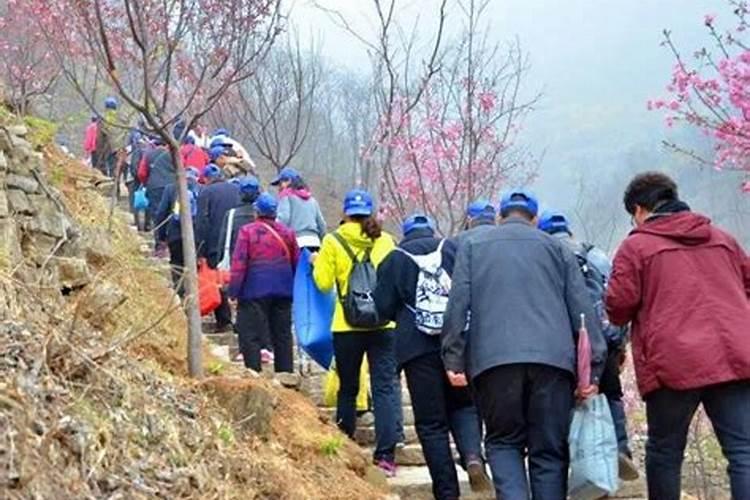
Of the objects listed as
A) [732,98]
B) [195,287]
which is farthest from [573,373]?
[732,98]

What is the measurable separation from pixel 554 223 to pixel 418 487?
205cm

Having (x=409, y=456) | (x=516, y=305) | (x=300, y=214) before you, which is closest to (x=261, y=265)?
(x=300, y=214)

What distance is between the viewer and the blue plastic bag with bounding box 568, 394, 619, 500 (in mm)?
5168

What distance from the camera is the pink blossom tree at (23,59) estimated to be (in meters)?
15.0

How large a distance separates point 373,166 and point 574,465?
13272mm

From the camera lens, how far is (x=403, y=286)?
6172 mm

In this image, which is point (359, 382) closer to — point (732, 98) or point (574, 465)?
point (574, 465)

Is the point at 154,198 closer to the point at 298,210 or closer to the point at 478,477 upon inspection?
the point at 298,210

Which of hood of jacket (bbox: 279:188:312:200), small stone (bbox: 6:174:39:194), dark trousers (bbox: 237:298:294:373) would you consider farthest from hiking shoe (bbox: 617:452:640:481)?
hood of jacket (bbox: 279:188:312:200)

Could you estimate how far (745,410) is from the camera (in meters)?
4.92

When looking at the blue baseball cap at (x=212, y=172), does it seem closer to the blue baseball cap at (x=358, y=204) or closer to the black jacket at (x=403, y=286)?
the blue baseball cap at (x=358, y=204)

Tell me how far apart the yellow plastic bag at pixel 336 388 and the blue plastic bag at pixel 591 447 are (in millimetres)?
2859

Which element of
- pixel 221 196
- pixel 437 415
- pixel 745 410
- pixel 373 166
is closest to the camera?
pixel 745 410

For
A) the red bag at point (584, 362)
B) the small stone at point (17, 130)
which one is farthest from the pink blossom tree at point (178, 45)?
the red bag at point (584, 362)
